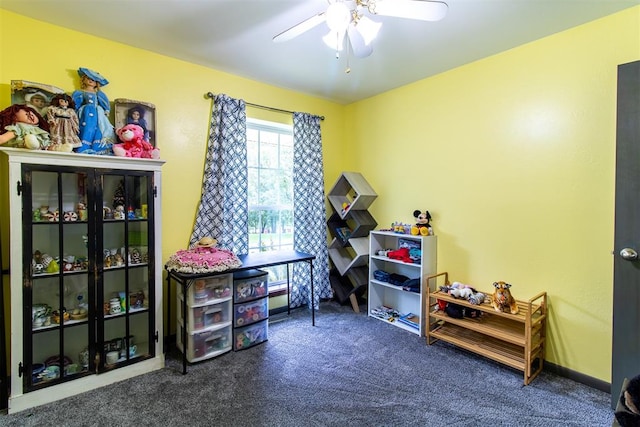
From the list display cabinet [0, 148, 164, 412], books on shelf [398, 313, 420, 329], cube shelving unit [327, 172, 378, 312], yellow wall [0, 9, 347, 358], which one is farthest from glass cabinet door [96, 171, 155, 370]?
books on shelf [398, 313, 420, 329]

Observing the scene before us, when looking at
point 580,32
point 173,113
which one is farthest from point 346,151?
point 580,32

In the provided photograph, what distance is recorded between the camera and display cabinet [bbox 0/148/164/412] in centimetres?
182

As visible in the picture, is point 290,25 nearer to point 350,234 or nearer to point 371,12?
point 371,12

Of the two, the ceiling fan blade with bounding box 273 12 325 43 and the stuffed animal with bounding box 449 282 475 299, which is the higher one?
the ceiling fan blade with bounding box 273 12 325 43

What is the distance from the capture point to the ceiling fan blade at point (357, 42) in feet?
5.61

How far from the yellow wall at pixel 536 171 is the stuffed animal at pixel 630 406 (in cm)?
121

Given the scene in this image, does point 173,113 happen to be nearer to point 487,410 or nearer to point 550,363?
point 487,410

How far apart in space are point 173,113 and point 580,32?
314cm

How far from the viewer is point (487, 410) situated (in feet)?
6.02

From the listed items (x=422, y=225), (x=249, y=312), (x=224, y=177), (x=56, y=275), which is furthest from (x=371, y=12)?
(x=56, y=275)

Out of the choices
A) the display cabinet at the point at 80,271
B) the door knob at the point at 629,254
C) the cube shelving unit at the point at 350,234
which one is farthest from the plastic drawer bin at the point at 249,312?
the door knob at the point at 629,254

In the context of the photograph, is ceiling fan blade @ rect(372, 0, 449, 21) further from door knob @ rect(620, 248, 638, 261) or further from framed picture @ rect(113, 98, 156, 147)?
framed picture @ rect(113, 98, 156, 147)

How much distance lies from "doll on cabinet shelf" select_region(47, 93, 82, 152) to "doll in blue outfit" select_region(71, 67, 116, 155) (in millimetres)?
47

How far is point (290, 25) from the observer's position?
216 cm
